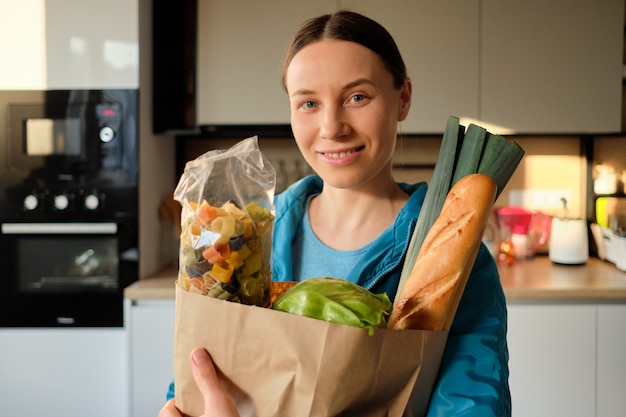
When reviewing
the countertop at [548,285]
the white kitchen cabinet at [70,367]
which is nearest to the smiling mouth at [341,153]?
the countertop at [548,285]

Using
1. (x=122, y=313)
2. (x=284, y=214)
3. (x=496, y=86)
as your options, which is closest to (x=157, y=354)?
(x=122, y=313)

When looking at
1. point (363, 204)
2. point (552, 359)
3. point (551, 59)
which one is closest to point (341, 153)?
point (363, 204)

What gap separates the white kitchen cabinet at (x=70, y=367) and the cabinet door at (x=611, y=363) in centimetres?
174

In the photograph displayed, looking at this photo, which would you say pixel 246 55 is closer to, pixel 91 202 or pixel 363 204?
pixel 91 202

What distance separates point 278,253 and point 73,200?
1.55 meters

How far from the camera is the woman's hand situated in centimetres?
62

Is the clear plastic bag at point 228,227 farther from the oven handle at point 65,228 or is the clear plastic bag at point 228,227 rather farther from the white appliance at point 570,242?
the white appliance at point 570,242

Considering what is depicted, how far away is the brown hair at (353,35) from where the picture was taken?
95cm

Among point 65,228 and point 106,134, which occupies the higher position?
point 106,134

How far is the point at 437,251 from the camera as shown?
0.69 metres

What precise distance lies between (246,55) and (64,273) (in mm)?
1119

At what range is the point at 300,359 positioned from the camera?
593mm

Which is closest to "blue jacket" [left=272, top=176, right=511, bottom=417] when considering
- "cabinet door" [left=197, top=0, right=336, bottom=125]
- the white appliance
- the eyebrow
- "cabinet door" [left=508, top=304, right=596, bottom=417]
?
the eyebrow

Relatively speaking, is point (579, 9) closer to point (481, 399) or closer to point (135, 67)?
point (135, 67)
